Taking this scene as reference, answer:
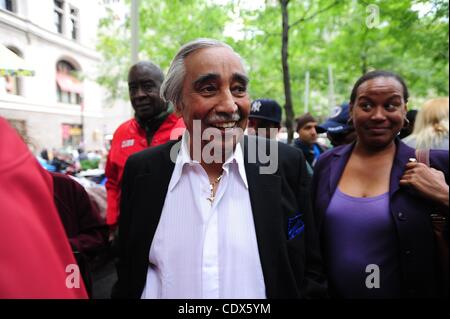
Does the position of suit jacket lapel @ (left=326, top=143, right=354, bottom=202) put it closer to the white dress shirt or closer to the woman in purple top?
the woman in purple top

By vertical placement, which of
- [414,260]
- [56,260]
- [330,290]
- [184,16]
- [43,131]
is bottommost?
[330,290]

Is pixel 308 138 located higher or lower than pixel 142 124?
lower

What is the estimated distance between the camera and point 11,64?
1.22 meters

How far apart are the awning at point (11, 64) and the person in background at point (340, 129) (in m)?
2.19

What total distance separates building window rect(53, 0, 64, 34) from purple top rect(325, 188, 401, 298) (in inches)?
66.4

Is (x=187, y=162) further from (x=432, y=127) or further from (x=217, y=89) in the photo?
(x=432, y=127)

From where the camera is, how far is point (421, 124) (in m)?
2.49

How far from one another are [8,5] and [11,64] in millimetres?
227

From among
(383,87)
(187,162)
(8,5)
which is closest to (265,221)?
(187,162)

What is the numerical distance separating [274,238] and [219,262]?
0.25m

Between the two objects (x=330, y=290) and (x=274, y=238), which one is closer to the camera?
(x=274, y=238)

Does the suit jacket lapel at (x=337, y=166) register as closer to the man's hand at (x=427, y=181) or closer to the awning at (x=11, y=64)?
the man's hand at (x=427, y=181)
